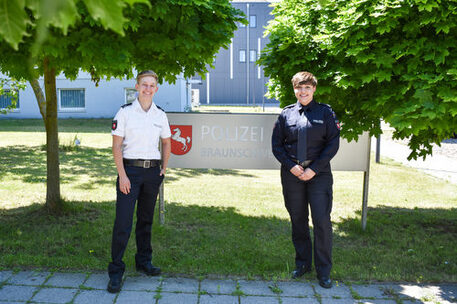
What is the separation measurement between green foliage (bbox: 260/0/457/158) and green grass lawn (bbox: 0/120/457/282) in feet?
4.92

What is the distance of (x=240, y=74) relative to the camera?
55.3 m

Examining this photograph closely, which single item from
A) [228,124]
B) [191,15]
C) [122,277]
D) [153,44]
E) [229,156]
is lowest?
[122,277]

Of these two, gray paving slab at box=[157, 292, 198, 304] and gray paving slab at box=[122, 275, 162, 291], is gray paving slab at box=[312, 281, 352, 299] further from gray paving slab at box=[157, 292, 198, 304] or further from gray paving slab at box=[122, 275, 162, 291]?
gray paving slab at box=[122, 275, 162, 291]

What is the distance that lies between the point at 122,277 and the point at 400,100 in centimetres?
323

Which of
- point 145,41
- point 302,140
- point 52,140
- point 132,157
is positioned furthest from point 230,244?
point 52,140

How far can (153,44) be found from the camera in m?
4.45

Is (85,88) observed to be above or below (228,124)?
above

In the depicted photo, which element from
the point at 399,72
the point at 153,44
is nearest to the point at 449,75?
the point at 399,72

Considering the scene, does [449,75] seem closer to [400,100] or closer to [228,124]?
[400,100]

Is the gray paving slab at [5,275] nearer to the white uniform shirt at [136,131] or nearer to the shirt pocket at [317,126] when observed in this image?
the white uniform shirt at [136,131]

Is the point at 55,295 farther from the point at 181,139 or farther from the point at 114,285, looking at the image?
the point at 181,139

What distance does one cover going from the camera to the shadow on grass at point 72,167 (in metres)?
9.65

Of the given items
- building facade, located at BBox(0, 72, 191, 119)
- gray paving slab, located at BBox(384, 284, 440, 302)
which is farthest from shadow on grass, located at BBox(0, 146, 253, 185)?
building facade, located at BBox(0, 72, 191, 119)

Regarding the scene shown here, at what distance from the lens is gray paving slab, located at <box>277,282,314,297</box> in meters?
3.82
